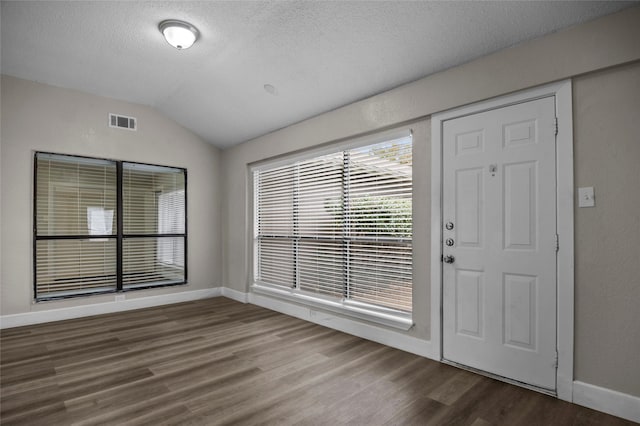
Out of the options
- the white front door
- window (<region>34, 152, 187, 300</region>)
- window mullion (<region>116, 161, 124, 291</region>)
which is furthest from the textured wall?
window mullion (<region>116, 161, 124, 291</region>)

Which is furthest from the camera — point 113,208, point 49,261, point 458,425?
point 113,208

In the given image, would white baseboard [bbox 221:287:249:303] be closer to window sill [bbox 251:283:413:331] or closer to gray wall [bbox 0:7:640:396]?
gray wall [bbox 0:7:640:396]

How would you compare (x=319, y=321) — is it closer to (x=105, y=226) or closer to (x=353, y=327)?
(x=353, y=327)

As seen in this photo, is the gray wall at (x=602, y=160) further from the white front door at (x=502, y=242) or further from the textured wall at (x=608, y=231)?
the white front door at (x=502, y=242)

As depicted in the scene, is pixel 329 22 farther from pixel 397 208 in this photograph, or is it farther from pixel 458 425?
pixel 458 425

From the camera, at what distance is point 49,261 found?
4562mm

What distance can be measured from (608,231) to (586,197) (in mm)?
260

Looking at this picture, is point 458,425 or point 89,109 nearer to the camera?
point 458,425

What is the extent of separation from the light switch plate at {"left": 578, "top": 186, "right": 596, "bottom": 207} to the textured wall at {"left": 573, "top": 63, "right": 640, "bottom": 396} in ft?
0.09

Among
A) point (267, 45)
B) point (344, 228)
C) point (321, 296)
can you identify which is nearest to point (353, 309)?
point (321, 296)

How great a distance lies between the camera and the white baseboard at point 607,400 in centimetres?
222

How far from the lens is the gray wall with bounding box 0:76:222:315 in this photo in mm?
4262

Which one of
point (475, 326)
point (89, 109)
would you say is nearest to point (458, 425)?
point (475, 326)

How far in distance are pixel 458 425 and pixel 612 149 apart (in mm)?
2063
